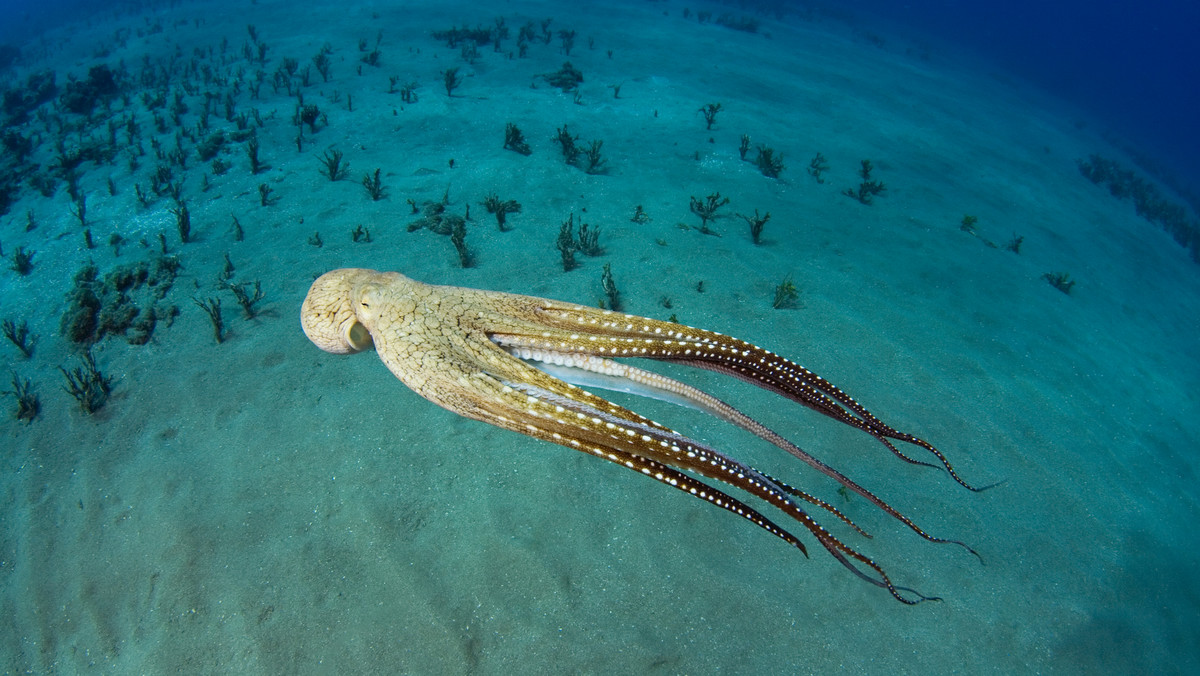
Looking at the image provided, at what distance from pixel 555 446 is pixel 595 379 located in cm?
237

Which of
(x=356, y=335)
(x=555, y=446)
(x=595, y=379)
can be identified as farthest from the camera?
(x=555, y=446)

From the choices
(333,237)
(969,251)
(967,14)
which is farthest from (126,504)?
(967,14)

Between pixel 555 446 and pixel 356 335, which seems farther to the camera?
pixel 555 446

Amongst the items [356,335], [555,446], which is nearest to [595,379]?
[356,335]

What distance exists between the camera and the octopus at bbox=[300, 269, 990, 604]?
224 centimetres

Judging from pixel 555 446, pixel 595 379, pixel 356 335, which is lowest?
pixel 555 446

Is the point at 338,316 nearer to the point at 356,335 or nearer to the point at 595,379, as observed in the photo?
the point at 356,335

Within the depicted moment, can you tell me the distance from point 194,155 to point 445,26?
14.1 m

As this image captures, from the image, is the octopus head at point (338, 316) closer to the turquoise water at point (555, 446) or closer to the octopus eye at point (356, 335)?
the octopus eye at point (356, 335)

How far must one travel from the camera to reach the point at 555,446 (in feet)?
17.1

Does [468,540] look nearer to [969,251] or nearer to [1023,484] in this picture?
[1023,484]

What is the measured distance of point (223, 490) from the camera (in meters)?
4.79

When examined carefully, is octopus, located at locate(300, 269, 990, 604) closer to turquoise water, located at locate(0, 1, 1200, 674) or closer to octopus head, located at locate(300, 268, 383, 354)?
octopus head, located at locate(300, 268, 383, 354)

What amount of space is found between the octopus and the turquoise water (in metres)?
1.80
